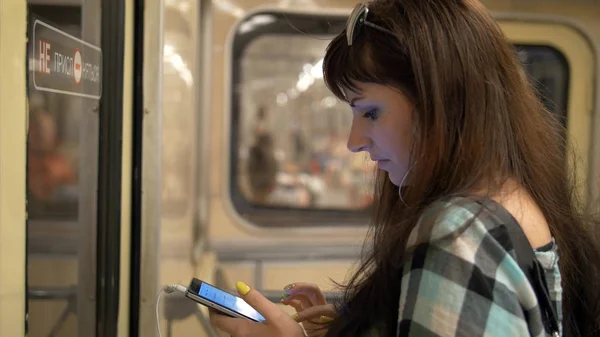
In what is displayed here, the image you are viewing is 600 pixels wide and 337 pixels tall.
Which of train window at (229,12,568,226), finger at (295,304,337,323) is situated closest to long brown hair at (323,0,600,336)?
finger at (295,304,337,323)

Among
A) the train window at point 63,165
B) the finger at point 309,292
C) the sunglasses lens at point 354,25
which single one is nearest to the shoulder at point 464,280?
the sunglasses lens at point 354,25

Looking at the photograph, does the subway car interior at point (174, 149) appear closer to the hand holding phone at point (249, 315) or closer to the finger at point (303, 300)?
the finger at point (303, 300)

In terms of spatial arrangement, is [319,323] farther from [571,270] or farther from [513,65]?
[513,65]

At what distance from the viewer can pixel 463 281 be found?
2.18ft

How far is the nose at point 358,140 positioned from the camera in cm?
82

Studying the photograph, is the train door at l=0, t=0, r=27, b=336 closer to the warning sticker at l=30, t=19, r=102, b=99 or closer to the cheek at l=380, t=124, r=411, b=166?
the warning sticker at l=30, t=19, r=102, b=99

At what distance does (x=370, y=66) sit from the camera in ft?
2.51

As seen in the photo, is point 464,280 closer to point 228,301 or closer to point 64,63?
point 228,301

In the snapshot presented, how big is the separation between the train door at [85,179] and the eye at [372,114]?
1.50ft

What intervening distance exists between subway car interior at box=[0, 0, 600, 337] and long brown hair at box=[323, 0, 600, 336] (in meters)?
0.26

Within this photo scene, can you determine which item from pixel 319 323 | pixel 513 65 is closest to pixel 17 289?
pixel 319 323

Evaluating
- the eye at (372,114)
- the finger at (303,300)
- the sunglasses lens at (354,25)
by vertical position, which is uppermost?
the sunglasses lens at (354,25)

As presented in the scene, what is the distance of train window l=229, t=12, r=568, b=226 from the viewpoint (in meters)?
2.54

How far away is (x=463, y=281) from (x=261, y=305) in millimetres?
307
